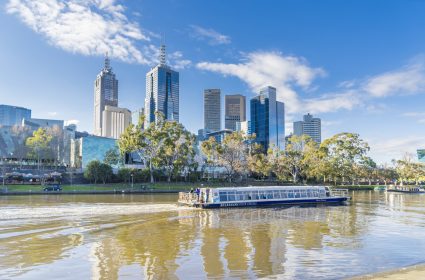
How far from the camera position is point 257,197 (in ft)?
175

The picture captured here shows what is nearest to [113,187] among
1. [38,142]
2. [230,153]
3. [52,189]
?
[52,189]

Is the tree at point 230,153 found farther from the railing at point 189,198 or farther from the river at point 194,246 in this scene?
the river at point 194,246

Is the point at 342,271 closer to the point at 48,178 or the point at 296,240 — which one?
the point at 296,240

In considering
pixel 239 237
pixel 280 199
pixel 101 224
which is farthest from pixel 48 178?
pixel 239 237

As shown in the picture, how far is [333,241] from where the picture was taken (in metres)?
25.6

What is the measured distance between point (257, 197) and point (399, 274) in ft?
122

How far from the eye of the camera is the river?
1764cm

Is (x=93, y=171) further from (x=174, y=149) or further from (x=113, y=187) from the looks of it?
(x=174, y=149)

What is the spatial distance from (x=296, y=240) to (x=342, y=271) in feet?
26.6

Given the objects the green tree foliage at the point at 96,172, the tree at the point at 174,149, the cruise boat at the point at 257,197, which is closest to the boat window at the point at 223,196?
the cruise boat at the point at 257,197

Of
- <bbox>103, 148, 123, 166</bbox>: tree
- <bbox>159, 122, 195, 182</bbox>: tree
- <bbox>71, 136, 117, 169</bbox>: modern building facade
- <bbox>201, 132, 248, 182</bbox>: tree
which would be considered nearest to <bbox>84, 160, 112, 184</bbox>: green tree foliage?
<bbox>159, 122, 195, 182</bbox>: tree

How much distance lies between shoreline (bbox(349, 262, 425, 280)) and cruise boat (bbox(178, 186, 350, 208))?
32293 mm

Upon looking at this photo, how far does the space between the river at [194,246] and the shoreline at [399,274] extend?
2.85 feet

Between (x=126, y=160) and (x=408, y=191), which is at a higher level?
(x=126, y=160)
